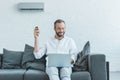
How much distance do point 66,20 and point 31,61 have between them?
157 cm

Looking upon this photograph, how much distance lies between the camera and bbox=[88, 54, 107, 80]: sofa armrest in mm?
3480

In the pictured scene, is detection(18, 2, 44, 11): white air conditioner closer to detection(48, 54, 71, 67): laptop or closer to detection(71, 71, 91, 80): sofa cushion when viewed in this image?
detection(48, 54, 71, 67): laptop

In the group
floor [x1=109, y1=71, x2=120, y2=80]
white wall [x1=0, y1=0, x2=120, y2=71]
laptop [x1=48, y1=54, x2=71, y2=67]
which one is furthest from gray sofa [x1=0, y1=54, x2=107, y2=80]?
white wall [x1=0, y1=0, x2=120, y2=71]

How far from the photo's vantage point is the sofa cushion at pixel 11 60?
3951mm

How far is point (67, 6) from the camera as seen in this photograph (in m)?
5.20

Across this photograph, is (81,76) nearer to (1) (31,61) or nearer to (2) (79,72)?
(2) (79,72)

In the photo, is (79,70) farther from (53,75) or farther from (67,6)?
(67,6)

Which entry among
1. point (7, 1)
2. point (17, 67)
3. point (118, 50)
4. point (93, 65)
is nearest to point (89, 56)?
point (93, 65)

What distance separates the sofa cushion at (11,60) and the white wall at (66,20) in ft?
3.85

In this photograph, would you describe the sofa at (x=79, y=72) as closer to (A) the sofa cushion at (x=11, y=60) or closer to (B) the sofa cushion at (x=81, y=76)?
(B) the sofa cushion at (x=81, y=76)

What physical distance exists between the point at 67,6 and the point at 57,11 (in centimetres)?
22

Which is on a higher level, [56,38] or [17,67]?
[56,38]

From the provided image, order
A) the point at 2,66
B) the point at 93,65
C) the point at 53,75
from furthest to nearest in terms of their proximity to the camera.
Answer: the point at 2,66 < the point at 93,65 < the point at 53,75

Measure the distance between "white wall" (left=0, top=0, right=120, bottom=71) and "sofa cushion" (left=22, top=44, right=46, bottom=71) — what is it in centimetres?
123
